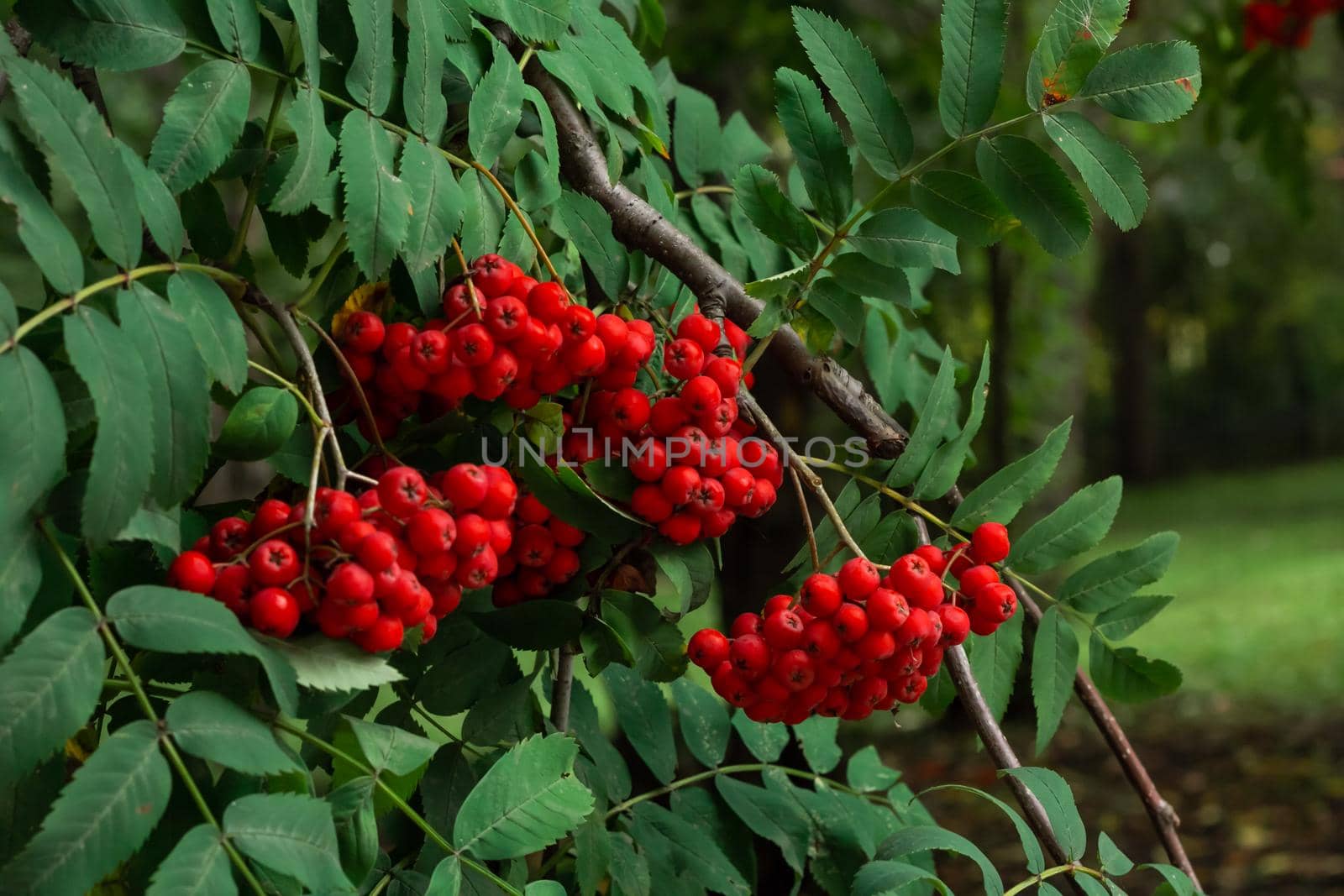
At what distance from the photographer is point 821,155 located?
1.14 m

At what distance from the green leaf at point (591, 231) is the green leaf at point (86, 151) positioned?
425mm

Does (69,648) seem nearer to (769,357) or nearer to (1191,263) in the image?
(769,357)

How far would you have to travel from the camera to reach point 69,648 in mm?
776

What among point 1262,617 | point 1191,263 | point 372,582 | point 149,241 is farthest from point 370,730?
point 1191,263

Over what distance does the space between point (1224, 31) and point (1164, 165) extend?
10.9 m

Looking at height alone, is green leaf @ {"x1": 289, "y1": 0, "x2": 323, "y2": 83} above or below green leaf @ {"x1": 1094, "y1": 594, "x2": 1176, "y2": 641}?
above

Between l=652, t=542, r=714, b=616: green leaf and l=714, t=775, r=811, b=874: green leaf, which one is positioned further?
l=714, t=775, r=811, b=874: green leaf

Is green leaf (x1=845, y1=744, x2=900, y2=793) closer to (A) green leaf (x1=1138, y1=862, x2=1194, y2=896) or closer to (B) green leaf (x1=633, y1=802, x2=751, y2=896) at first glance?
(B) green leaf (x1=633, y1=802, x2=751, y2=896)

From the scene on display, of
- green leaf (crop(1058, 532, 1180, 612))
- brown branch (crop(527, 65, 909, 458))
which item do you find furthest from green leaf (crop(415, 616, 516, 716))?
green leaf (crop(1058, 532, 1180, 612))

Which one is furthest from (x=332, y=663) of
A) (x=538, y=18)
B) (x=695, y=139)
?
(x=695, y=139)

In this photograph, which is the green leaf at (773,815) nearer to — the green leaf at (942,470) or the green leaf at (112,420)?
the green leaf at (942,470)

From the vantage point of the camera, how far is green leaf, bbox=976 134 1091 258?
1083mm

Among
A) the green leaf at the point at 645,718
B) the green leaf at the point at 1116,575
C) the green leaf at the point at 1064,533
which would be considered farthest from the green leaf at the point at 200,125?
the green leaf at the point at 1116,575

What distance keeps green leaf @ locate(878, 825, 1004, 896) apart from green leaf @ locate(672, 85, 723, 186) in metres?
0.83
